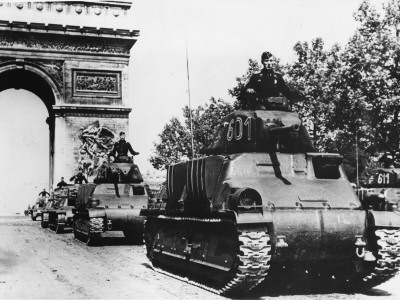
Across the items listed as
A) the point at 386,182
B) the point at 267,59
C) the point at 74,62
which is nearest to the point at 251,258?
the point at 267,59

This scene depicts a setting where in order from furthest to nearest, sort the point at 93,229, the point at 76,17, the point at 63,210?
the point at 76,17, the point at 63,210, the point at 93,229

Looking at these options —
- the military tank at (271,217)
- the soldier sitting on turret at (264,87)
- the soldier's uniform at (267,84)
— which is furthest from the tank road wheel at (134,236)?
the soldier's uniform at (267,84)

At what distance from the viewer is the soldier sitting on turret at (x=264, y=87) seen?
9.52 m

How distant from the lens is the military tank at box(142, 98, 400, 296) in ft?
25.1

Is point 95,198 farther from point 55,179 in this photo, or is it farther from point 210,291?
point 55,179

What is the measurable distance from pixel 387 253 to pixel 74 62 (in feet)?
80.3

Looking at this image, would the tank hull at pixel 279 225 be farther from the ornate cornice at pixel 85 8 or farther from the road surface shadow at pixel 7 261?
the ornate cornice at pixel 85 8

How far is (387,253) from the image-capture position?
7.95m

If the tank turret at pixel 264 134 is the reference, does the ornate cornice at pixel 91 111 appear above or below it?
above

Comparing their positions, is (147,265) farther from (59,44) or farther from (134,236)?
(59,44)

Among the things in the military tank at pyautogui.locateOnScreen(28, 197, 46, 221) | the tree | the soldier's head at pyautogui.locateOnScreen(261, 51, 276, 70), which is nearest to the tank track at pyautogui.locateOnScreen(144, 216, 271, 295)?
the soldier's head at pyautogui.locateOnScreen(261, 51, 276, 70)

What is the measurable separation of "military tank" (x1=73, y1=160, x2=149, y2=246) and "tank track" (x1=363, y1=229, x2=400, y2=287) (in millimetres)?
8434

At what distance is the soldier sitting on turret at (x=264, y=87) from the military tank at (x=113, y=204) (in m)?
6.67

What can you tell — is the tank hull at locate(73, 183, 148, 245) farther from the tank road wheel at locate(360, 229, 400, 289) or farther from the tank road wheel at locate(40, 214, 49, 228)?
the tank road wheel at locate(360, 229, 400, 289)
